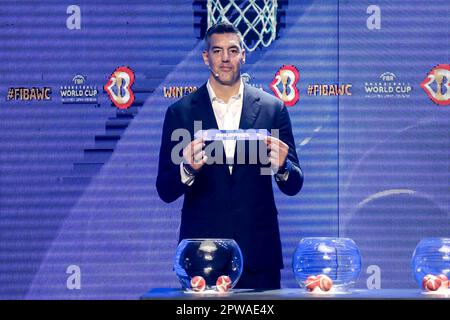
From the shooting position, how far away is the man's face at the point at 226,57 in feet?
16.2

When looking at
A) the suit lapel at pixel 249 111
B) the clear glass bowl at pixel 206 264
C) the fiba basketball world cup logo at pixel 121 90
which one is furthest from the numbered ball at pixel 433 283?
the fiba basketball world cup logo at pixel 121 90

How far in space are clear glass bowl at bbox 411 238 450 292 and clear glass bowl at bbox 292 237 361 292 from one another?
0.21 metres

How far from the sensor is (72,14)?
5.14m

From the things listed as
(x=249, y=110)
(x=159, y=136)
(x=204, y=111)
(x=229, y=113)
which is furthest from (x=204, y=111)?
(x=159, y=136)

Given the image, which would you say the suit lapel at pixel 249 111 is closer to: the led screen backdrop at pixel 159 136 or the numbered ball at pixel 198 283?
the led screen backdrop at pixel 159 136

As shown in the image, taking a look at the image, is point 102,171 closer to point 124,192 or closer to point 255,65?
point 124,192

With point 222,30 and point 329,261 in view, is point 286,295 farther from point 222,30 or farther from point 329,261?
point 222,30

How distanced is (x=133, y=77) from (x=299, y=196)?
45.5 inches

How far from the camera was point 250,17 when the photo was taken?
5062 millimetres

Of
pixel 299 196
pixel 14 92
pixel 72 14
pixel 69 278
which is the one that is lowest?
pixel 69 278

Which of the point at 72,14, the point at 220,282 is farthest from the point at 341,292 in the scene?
the point at 72,14

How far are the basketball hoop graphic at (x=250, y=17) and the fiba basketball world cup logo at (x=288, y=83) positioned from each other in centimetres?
19

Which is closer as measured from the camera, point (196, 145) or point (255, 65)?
point (196, 145)

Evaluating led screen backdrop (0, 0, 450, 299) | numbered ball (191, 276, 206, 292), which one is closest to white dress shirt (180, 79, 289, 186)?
led screen backdrop (0, 0, 450, 299)
